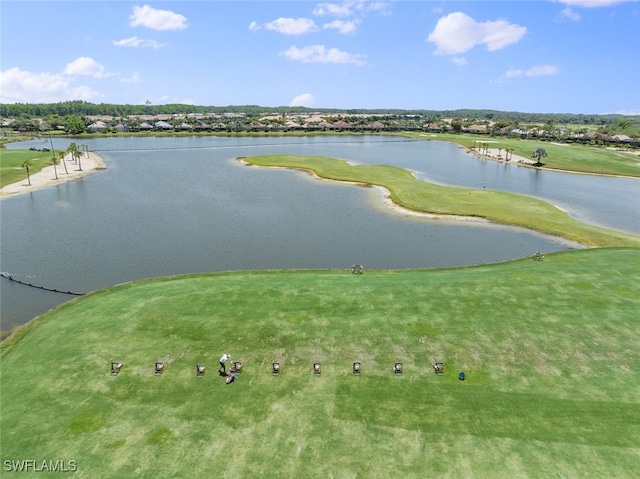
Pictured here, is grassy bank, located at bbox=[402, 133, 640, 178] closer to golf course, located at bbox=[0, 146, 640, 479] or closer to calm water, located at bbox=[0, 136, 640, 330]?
calm water, located at bbox=[0, 136, 640, 330]

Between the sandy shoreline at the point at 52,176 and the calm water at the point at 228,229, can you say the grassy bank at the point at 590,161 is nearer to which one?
the calm water at the point at 228,229

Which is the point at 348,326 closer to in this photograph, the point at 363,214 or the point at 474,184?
the point at 363,214

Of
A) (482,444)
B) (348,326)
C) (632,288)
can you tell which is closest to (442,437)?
(482,444)

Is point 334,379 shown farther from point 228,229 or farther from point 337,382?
point 228,229

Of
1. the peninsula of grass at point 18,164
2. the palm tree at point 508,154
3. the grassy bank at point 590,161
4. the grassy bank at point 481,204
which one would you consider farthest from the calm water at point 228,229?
the palm tree at point 508,154

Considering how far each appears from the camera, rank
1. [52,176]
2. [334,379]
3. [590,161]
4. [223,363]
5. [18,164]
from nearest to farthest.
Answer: [334,379]
[223,363]
[52,176]
[18,164]
[590,161]

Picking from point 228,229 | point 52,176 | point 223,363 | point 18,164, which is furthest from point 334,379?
point 18,164
